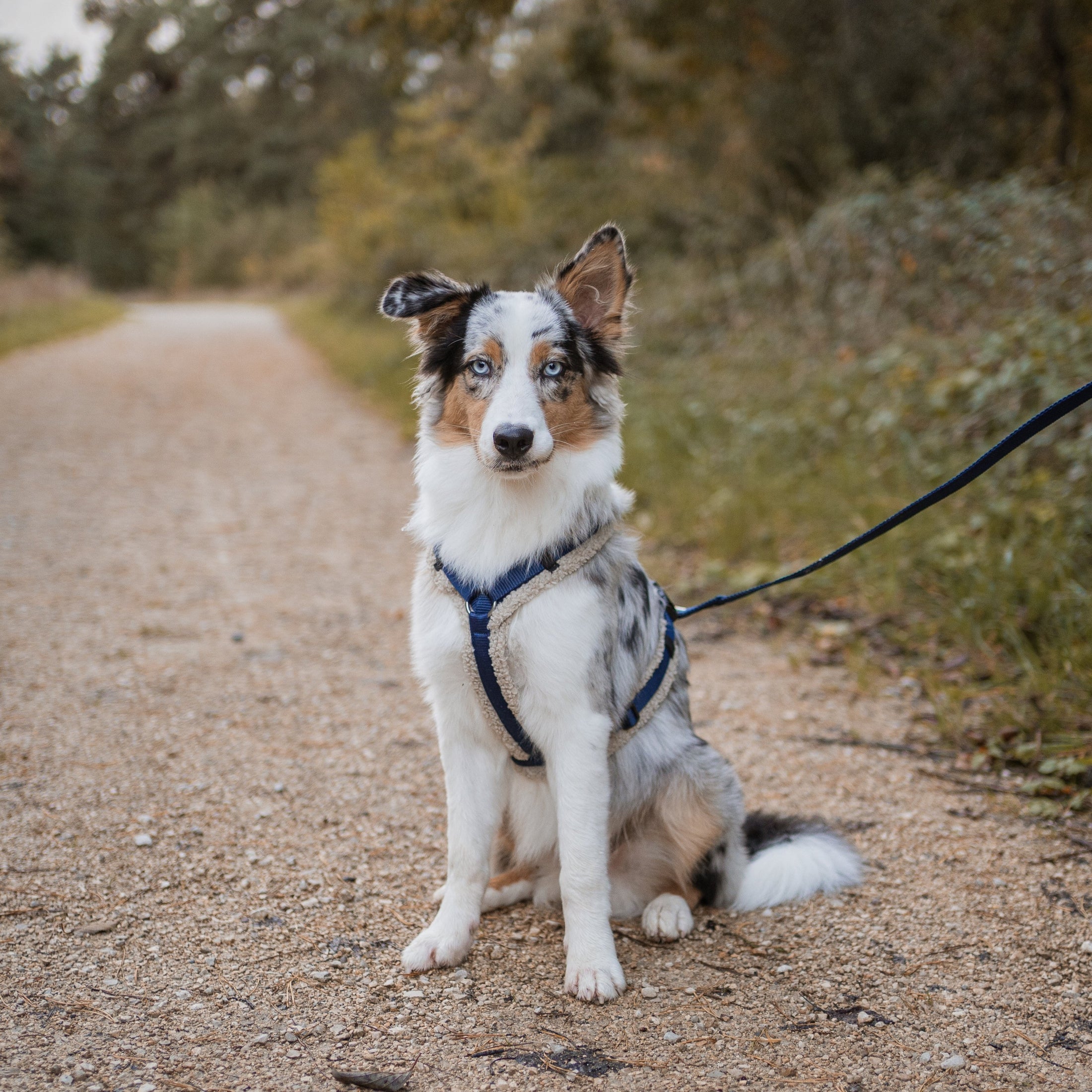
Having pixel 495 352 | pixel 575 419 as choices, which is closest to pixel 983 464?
pixel 575 419

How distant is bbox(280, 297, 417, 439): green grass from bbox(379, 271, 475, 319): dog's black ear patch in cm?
518

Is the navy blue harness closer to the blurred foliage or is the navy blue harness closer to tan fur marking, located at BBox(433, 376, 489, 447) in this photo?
tan fur marking, located at BBox(433, 376, 489, 447)

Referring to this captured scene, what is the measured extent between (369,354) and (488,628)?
12659 millimetres

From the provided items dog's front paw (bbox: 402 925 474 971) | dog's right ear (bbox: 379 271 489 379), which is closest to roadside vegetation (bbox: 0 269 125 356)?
dog's right ear (bbox: 379 271 489 379)

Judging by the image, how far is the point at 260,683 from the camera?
482 cm

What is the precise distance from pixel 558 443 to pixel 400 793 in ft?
5.63

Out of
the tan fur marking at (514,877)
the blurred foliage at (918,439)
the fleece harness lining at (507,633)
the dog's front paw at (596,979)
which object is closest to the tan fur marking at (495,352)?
the fleece harness lining at (507,633)

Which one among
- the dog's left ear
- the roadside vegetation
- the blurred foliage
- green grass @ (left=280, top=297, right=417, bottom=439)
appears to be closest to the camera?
the dog's left ear

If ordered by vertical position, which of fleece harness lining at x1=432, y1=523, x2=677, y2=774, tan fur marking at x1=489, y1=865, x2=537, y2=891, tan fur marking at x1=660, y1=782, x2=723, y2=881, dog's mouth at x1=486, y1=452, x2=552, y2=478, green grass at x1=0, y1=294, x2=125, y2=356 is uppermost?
green grass at x1=0, y1=294, x2=125, y2=356

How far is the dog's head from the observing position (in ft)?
9.34

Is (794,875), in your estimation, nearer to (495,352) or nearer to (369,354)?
(495,352)

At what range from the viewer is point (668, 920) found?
3020 millimetres

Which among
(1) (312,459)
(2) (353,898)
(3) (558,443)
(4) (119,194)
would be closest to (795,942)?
(2) (353,898)

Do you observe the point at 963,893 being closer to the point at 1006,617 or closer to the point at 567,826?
the point at 567,826
